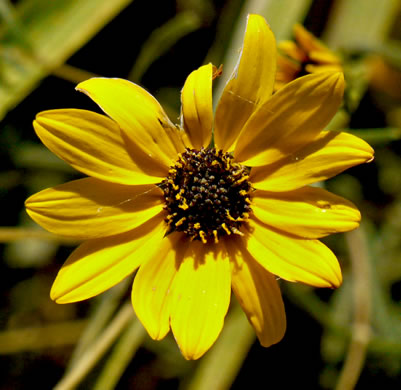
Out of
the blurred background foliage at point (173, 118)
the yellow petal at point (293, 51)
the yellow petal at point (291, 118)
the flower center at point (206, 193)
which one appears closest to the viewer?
the yellow petal at point (291, 118)

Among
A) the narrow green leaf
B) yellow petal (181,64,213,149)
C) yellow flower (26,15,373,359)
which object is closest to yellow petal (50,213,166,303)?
yellow flower (26,15,373,359)

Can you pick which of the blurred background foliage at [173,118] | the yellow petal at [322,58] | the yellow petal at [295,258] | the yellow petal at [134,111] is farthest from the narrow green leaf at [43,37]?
the yellow petal at [295,258]

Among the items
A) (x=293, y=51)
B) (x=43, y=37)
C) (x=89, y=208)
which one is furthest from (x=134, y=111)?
(x=43, y=37)

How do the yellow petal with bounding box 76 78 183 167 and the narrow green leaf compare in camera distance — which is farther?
the narrow green leaf

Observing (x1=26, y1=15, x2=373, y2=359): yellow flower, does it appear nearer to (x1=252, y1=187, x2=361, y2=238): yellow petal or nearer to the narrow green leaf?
(x1=252, y1=187, x2=361, y2=238): yellow petal

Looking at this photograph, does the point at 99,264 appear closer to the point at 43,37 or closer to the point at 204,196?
the point at 204,196

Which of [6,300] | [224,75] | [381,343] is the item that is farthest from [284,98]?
[6,300]

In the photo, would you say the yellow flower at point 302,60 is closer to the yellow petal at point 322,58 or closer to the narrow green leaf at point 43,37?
the yellow petal at point 322,58
